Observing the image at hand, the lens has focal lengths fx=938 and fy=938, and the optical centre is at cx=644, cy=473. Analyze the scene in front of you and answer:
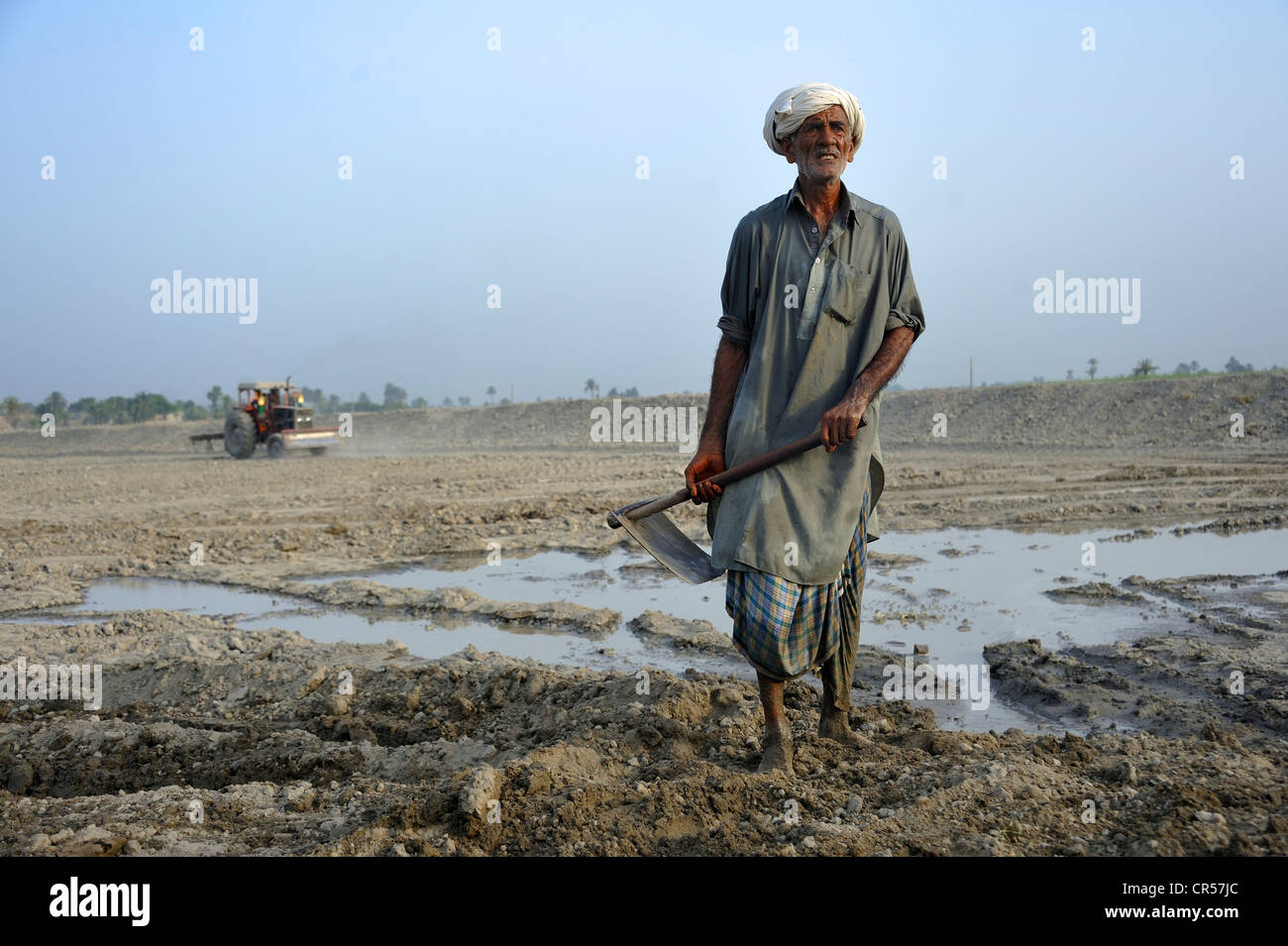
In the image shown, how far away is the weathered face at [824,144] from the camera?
8.86 feet

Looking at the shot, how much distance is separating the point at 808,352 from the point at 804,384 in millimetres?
97

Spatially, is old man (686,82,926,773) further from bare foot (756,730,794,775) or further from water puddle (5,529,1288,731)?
water puddle (5,529,1288,731)

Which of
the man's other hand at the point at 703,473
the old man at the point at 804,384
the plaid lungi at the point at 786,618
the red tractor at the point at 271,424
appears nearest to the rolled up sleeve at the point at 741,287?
the old man at the point at 804,384

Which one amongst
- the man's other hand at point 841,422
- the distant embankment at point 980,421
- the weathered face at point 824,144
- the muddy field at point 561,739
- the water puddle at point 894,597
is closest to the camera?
the muddy field at point 561,739

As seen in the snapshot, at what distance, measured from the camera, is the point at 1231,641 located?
14.2 feet

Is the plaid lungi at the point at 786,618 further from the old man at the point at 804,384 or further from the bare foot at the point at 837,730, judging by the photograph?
the bare foot at the point at 837,730

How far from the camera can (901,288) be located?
9.26ft

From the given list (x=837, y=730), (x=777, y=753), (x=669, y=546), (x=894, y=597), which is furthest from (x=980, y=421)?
(x=777, y=753)

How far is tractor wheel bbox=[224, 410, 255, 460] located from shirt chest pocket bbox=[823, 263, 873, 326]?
18.8m

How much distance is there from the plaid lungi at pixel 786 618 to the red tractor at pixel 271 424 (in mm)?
18437

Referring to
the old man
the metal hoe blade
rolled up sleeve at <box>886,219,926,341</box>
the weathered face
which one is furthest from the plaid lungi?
the weathered face

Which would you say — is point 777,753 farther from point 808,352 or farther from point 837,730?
point 808,352
